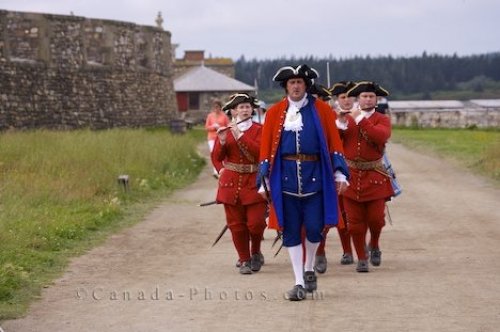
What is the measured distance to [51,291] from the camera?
34.3 feet

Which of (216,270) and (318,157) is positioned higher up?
(318,157)

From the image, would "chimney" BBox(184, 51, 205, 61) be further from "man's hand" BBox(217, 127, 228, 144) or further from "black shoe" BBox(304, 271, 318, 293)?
"black shoe" BBox(304, 271, 318, 293)

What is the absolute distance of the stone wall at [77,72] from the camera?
31.9 metres

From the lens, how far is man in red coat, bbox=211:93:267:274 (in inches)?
457

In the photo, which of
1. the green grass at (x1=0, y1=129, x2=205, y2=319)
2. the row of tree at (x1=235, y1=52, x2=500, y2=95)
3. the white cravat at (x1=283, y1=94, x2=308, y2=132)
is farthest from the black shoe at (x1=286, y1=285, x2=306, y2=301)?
the row of tree at (x1=235, y1=52, x2=500, y2=95)

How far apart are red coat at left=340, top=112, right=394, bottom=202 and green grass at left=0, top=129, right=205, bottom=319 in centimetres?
280

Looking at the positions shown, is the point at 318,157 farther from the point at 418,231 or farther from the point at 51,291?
the point at 418,231

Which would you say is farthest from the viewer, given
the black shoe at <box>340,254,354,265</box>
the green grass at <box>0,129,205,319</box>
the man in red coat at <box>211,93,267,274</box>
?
the black shoe at <box>340,254,354,265</box>

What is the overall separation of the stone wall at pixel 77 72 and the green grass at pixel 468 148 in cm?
845

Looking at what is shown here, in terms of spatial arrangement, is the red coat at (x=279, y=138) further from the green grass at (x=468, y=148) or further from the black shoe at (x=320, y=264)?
the green grass at (x=468, y=148)

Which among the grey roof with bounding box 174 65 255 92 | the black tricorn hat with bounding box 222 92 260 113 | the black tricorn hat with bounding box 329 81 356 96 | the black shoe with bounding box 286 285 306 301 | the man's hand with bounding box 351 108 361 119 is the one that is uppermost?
the black tricorn hat with bounding box 329 81 356 96

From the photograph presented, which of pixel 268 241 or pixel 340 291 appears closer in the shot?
pixel 340 291

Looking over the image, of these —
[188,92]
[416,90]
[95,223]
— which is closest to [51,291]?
[95,223]

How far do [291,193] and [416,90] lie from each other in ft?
417
